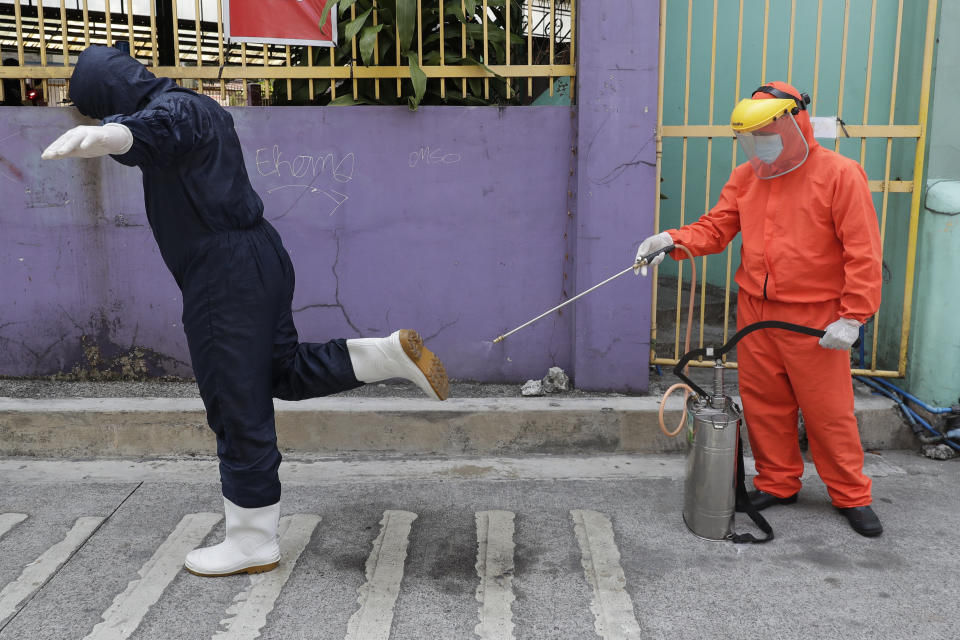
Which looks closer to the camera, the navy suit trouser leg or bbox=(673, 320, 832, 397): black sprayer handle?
the navy suit trouser leg

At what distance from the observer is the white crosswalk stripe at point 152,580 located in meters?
2.66

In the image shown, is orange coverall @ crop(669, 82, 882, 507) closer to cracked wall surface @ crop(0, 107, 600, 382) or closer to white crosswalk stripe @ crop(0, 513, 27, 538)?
cracked wall surface @ crop(0, 107, 600, 382)

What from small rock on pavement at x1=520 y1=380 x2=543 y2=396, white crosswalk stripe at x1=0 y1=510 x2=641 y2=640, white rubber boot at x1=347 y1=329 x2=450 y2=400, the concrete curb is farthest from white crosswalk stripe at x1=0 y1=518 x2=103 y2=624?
small rock on pavement at x1=520 y1=380 x2=543 y2=396

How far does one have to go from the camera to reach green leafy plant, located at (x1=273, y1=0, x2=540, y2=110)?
458 cm

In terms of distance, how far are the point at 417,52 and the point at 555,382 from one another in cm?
205

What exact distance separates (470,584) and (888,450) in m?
2.68

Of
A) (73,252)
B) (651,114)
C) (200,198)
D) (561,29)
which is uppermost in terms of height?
(561,29)

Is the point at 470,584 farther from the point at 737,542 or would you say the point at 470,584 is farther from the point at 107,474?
the point at 107,474

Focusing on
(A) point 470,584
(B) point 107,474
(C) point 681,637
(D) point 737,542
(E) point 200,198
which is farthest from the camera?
(B) point 107,474

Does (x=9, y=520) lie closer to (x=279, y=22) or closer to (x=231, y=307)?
(x=231, y=307)

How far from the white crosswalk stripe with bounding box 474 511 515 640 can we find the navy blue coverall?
823 millimetres

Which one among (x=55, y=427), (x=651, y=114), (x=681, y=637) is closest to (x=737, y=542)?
(x=681, y=637)

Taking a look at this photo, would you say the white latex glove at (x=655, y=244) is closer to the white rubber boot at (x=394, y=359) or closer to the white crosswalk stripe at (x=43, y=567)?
the white rubber boot at (x=394, y=359)

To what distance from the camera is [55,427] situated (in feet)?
14.3
